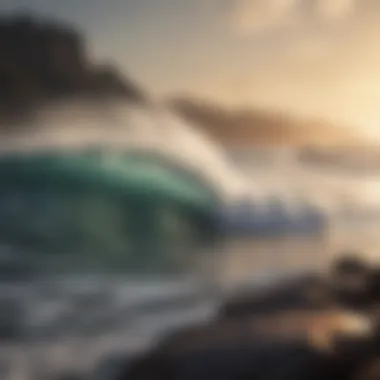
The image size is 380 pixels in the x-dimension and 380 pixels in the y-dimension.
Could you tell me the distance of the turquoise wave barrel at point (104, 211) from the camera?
4.11 ft

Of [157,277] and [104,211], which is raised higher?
[104,211]

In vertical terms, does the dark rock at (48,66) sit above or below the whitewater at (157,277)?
above

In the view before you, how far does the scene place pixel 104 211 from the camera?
4.18ft

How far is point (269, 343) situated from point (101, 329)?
1.01 ft

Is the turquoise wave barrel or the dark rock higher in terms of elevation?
the dark rock

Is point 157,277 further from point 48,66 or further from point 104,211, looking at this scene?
point 48,66

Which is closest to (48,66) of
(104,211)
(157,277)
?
(104,211)

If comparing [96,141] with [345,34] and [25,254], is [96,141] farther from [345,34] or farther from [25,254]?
[345,34]

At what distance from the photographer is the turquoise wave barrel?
1.25 meters

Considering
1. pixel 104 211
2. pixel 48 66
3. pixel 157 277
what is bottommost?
pixel 157 277

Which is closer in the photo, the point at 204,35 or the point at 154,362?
the point at 154,362

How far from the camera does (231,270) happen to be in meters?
1.27

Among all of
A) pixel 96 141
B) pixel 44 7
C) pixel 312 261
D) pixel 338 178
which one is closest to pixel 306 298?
pixel 312 261

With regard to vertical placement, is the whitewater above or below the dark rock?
below
